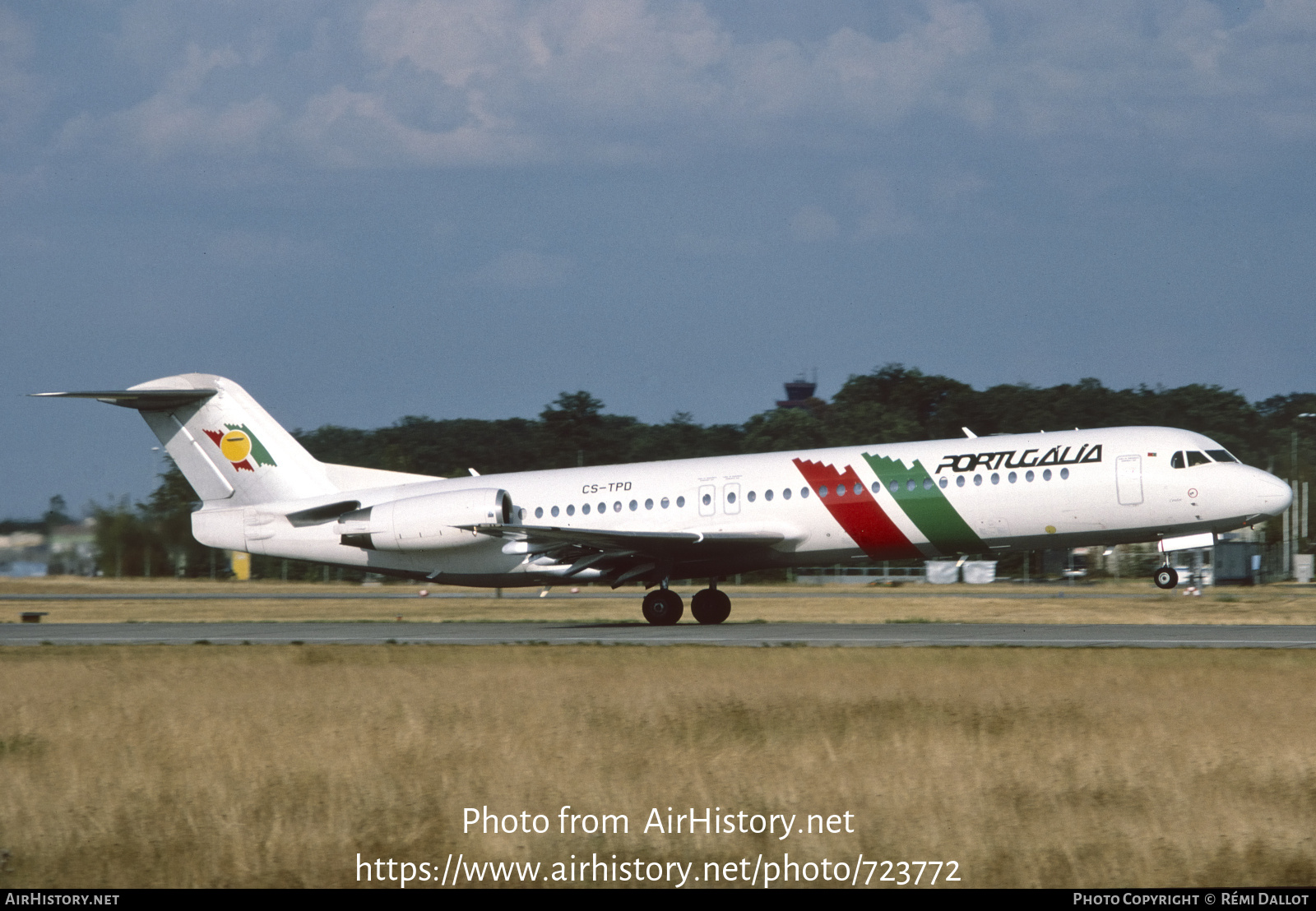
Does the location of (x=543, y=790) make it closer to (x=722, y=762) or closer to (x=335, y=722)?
(x=722, y=762)

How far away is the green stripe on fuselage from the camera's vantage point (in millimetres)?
26406

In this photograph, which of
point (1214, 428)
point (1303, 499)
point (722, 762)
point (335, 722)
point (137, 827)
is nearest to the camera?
point (137, 827)

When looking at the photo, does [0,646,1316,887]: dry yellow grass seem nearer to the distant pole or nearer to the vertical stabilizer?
the vertical stabilizer

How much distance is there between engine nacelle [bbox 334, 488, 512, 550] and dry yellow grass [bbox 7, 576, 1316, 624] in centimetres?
415

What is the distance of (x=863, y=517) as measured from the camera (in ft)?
87.9

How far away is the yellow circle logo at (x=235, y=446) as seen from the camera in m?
30.3

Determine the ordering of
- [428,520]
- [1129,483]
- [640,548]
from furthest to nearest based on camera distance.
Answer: [428,520], [640,548], [1129,483]

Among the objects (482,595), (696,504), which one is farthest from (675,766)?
(482,595)

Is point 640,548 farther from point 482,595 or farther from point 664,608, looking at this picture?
point 482,595

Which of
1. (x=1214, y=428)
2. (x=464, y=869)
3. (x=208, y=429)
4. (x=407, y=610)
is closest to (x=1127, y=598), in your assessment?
(x=407, y=610)

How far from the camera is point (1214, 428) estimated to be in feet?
267

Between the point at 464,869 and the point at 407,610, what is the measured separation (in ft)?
96.9

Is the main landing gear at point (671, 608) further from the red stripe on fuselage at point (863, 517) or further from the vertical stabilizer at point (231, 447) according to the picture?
the vertical stabilizer at point (231, 447)

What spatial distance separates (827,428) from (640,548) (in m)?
55.0
